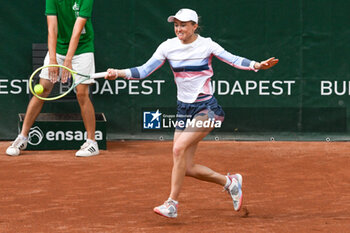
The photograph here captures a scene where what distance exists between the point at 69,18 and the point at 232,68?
90.4 inches

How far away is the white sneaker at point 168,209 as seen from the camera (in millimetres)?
4836

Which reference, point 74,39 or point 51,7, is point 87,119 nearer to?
point 74,39

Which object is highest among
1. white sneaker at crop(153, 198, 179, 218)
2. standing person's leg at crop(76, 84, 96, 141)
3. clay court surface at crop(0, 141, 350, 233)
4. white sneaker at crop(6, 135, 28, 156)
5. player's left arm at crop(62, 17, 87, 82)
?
player's left arm at crop(62, 17, 87, 82)

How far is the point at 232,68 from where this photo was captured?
902cm

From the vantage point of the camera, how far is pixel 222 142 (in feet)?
29.8

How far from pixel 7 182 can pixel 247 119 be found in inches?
147

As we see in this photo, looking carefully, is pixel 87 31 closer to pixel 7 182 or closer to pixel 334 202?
pixel 7 182

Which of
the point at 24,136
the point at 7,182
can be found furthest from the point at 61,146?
the point at 7,182

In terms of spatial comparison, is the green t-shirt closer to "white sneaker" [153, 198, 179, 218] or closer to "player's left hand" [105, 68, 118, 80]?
"player's left hand" [105, 68, 118, 80]

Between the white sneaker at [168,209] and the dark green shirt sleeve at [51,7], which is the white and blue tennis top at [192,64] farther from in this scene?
the dark green shirt sleeve at [51,7]

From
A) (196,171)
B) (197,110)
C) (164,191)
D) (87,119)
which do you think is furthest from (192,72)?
(87,119)

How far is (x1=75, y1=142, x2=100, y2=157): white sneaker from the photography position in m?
7.70

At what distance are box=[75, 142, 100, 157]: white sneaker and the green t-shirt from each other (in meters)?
0.98

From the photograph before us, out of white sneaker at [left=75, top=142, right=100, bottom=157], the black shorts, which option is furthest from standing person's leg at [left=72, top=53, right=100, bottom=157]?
the black shorts
